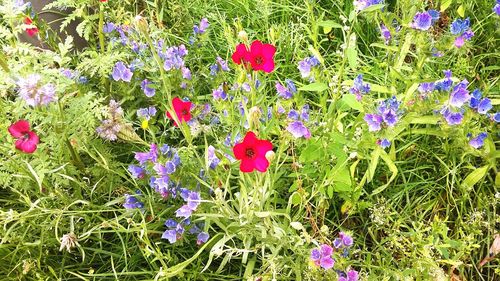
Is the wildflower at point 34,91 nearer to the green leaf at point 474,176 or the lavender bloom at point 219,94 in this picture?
the lavender bloom at point 219,94

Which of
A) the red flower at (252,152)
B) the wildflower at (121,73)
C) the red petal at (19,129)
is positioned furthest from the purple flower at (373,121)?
the red petal at (19,129)

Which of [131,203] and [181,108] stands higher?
[181,108]

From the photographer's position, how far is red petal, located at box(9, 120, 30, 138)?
1.50 meters

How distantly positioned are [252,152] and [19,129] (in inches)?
→ 26.8

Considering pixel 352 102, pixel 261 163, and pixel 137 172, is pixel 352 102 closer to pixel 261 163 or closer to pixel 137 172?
pixel 261 163

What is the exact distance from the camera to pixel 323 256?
142 cm

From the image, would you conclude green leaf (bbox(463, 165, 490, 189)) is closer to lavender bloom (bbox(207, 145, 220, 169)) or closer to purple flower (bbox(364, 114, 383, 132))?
purple flower (bbox(364, 114, 383, 132))

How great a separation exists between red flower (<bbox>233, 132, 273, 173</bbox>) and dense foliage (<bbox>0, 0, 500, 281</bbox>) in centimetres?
15

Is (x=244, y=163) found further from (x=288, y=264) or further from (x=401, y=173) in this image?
(x=401, y=173)

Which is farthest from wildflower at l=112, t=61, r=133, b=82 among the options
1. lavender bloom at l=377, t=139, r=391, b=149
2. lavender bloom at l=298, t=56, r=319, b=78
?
lavender bloom at l=377, t=139, r=391, b=149

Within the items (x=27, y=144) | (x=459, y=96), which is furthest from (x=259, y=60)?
(x=27, y=144)

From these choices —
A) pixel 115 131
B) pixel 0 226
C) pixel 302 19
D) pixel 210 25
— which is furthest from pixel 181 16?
pixel 0 226

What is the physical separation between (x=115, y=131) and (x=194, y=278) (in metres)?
0.49

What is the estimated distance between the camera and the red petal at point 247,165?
122 centimetres
